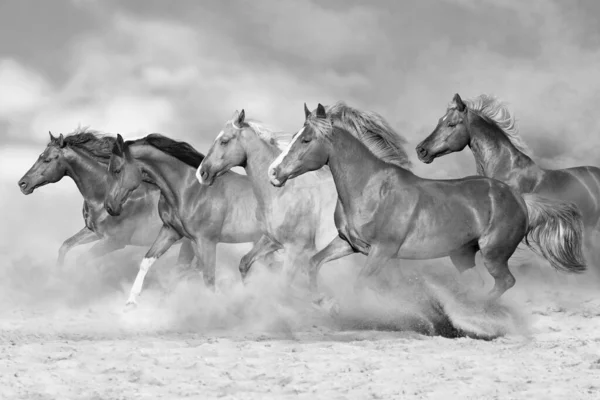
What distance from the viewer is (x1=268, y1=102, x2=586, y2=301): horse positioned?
8484 millimetres

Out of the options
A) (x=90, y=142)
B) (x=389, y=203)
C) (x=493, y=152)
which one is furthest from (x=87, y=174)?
(x=493, y=152)

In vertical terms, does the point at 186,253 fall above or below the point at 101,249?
below

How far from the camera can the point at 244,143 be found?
31.4 feet

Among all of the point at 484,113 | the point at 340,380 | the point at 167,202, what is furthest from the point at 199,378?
the point at 484,113

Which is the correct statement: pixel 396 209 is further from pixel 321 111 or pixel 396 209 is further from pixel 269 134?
pixel 269 134

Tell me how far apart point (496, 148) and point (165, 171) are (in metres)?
3.91

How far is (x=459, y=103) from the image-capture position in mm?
10711

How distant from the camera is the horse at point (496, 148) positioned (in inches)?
419

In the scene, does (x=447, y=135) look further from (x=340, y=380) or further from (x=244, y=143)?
(x=340, y=380)

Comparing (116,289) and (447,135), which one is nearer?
(447,135)

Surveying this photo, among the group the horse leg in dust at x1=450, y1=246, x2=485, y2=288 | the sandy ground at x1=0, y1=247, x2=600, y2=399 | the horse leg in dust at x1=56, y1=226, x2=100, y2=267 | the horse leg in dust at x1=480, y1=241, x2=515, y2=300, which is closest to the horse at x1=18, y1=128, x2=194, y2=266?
the horse leg in dust at x1=56, y1=226, x2=100, y2=267

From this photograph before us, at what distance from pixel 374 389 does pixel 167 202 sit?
431 cm

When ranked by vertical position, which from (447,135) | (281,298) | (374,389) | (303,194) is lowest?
(374,389)

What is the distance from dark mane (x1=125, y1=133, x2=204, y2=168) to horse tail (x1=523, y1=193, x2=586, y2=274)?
3535mm
